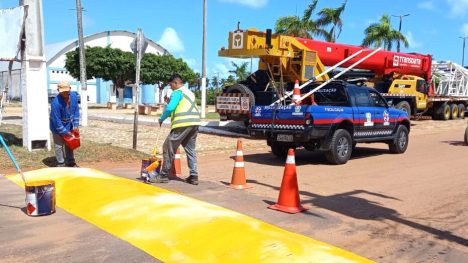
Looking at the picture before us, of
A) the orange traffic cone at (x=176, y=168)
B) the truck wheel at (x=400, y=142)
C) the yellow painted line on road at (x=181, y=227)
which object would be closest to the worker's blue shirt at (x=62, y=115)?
the yellow painted line on road at (x=181, y=227)

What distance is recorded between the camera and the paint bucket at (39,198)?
5754 mm

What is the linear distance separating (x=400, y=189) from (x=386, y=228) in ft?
8.29

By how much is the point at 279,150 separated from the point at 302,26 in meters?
18.5

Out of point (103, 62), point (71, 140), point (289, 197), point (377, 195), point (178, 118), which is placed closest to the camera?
point (289, 197)

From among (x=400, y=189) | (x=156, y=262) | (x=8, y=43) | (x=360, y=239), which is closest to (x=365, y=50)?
(x=400, y=189)

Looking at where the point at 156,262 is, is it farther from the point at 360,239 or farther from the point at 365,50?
the point at 365,50

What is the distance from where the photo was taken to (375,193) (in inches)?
308

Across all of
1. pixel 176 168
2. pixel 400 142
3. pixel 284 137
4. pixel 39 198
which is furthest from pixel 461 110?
pixel 39 198

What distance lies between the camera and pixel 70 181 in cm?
761

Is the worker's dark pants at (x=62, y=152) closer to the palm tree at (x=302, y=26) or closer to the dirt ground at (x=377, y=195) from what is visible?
the dirt ground at (x=377, y=195)

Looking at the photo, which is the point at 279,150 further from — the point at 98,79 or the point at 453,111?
the point at 98,79

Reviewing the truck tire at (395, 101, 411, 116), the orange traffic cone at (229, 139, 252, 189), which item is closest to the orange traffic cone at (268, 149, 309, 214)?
Result: the orange traffic cone at (229, 139, 252, 189)

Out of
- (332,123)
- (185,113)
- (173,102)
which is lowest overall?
(332,123)

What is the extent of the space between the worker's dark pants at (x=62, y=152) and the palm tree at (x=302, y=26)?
70.6 ft
